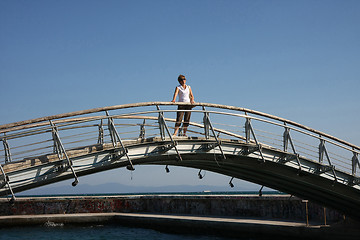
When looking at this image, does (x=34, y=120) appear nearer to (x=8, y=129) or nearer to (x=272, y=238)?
(x=8, y=129)

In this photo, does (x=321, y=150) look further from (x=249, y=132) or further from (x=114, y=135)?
(x=114, y=135)

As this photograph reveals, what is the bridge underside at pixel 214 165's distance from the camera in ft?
33.3

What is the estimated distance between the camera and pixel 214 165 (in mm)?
14305

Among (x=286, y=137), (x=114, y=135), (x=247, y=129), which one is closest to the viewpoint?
(x=114, y=135)

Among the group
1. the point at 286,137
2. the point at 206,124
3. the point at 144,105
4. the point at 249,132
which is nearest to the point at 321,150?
the point at 286,137

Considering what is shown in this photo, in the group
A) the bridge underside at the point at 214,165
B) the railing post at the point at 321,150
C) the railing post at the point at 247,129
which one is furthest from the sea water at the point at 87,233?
the railing post at the point at 247,129

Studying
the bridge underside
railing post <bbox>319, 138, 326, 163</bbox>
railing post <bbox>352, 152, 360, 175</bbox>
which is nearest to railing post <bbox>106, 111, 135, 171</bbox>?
the bridge underside

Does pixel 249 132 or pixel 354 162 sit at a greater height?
pixel 249 132

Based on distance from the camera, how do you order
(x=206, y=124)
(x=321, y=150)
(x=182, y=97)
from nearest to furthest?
(x=206, y=124)
(x=182, y=97)
(x=321, y=150)

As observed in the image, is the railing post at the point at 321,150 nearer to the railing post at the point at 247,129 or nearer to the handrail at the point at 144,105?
the handrail at the point at 144,105

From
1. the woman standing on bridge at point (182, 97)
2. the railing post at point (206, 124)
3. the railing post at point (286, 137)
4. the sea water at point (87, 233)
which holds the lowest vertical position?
the sea water at point (87, 233)

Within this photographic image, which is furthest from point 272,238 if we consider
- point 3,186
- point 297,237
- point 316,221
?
point 3,186

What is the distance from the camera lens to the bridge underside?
10.2 meters

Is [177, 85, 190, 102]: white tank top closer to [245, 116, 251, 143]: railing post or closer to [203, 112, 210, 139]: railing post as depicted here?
[203, 112, 210, 139]: railing post
